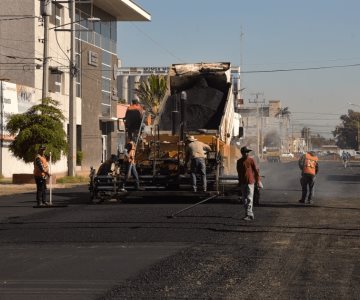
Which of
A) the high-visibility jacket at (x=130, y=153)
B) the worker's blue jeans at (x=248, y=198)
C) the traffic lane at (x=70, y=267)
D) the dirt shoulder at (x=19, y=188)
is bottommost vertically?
the dirt shoulder at (x=19, y=188)

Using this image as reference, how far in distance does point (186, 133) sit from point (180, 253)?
10.1 m

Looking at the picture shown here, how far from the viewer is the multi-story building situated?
41.8 metres

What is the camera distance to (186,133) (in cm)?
2138

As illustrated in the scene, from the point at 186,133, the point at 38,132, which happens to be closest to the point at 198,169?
the point at 186,133

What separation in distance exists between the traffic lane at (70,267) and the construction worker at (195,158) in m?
7.78

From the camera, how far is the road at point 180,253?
8.77 metres

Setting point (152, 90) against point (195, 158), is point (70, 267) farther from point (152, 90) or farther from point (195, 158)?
point (152, 90)

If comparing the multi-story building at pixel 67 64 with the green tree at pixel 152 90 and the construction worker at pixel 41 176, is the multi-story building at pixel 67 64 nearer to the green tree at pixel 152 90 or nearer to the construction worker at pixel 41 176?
the green tree at pixel 152 90

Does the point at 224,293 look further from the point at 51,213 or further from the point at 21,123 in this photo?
the point at 21,123

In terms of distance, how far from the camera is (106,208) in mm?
20000

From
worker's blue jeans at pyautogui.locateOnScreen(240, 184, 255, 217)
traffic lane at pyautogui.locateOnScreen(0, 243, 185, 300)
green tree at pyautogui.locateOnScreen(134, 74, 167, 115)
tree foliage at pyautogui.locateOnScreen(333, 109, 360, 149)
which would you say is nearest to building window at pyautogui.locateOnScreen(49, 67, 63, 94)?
green tree at pyautogui.locateOnScreen(134, 74, 167, 115)

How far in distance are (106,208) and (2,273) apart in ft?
32.7

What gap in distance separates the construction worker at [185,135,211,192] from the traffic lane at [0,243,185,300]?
778cm

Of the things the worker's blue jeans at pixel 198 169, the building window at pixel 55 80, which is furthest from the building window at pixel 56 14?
the worker's blue jeans at pixel 198 169
